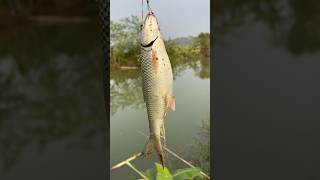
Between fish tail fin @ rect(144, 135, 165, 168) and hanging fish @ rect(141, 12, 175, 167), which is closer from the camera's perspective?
hanging fish @ rect(141, 12, 175, 167)

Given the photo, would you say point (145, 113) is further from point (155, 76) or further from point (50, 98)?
point (50, 98)

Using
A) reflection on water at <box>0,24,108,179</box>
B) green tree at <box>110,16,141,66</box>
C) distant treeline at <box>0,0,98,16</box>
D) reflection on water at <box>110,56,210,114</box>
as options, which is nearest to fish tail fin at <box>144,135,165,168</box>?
reflection on water at <box>110,56,210,114</box>

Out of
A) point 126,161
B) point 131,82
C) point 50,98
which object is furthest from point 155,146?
point 50,98

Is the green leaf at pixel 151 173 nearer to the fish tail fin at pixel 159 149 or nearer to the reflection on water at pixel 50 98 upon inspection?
the fish tail fin at pixel 159 149

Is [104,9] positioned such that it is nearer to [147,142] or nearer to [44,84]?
[147,142]

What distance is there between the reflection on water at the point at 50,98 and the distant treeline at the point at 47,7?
6 centimetres

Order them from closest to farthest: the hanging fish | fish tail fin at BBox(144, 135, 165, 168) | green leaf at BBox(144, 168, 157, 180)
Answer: the hanging fish → fish tail fin at BBox(144, 135, 165, 168) → green leaf at BBox(144, 168, 157, 180)

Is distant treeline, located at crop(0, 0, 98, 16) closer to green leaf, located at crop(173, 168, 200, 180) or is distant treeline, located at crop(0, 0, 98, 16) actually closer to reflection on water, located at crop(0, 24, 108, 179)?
reflection on water, located at crop(0, 24, 108, 179)

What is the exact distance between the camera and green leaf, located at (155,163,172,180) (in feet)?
4.29

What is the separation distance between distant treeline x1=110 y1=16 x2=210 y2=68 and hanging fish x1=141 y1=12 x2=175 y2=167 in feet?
0.32

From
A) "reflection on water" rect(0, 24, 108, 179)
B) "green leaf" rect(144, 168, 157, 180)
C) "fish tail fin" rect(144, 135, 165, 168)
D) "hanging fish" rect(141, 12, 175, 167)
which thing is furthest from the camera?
"reflection on water" rect(0, 24, 108, 179)

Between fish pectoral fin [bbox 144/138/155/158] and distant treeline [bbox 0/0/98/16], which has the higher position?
distant treeline [bbox 0/0/98/16]

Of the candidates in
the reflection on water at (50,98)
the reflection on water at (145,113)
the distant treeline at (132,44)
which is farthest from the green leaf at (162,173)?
the reflection on water at (50,98)

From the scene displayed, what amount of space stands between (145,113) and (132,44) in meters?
0.19
